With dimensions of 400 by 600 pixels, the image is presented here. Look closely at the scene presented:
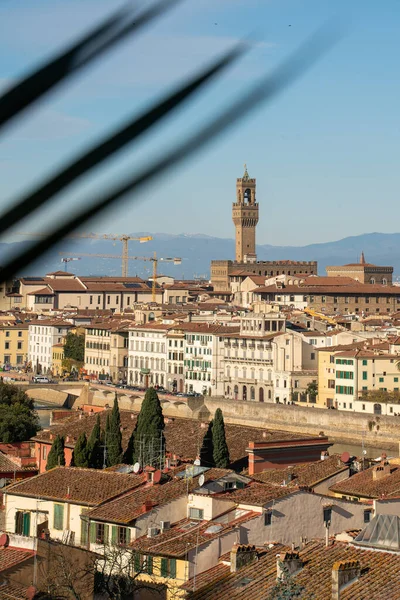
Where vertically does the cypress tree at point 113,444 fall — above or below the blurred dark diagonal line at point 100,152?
below

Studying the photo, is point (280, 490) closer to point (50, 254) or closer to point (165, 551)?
point (165, 551)

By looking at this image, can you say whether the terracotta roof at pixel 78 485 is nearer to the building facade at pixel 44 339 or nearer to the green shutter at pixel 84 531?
the green shutter at pixel 84 531

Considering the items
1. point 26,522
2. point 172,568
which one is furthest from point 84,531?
point 172,568

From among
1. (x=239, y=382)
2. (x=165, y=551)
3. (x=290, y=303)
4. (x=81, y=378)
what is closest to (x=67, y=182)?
(x=165, y=551)

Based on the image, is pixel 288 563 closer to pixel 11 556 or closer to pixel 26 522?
pixel 11 556

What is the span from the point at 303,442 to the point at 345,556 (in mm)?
10483

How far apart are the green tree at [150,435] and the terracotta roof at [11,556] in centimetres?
632

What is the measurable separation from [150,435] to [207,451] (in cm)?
107

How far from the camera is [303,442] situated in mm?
17906

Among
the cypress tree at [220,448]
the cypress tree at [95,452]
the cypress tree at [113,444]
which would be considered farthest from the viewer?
the cypress tree at [220,448]

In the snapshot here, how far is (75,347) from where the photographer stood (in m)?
50.1

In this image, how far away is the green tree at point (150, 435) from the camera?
16.2 m

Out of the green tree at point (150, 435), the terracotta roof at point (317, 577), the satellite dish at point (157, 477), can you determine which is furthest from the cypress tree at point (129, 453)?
the terracotta roof at point (317, 577)

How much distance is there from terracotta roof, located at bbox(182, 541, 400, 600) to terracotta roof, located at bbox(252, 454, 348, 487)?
17.4 ft
